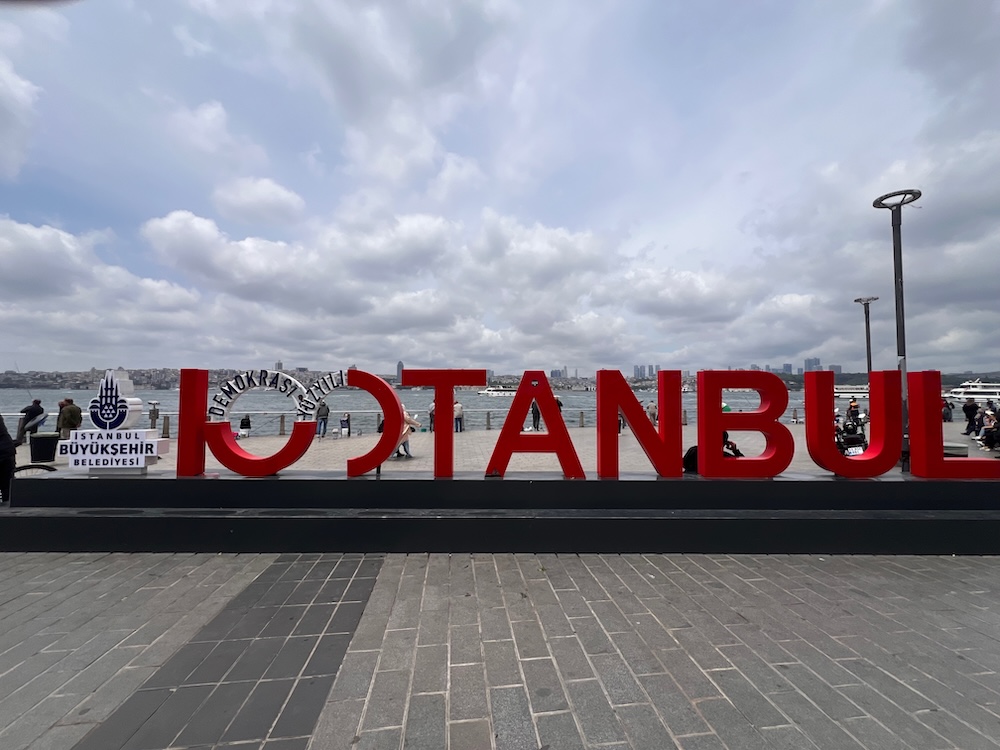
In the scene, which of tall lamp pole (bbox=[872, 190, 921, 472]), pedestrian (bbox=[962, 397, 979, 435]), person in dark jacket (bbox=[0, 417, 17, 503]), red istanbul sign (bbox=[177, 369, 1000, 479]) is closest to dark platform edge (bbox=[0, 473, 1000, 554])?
red istanbul sign (bbox=[177, 369, 1000, 479])

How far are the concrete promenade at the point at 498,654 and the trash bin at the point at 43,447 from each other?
744 cm

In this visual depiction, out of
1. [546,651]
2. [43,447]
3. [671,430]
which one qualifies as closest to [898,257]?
[671,430]

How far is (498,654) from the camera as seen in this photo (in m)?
3.40

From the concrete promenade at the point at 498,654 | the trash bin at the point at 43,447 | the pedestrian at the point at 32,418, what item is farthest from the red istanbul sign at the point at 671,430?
the pedestrian at the point at 32,418

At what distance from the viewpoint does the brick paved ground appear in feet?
8.71

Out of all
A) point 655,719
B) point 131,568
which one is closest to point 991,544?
point 655,719

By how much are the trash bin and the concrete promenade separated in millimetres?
7443

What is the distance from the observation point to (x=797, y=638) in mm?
3615

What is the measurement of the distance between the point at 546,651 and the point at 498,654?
36 cm

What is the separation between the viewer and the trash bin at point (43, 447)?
1068 centimetres

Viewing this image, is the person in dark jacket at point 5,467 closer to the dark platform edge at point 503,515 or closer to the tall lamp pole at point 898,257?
the dark platform edge at point 503,515

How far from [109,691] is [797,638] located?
4.91m

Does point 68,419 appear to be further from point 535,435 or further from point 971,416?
point 971,416

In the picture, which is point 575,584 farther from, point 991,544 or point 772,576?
point 991,544
